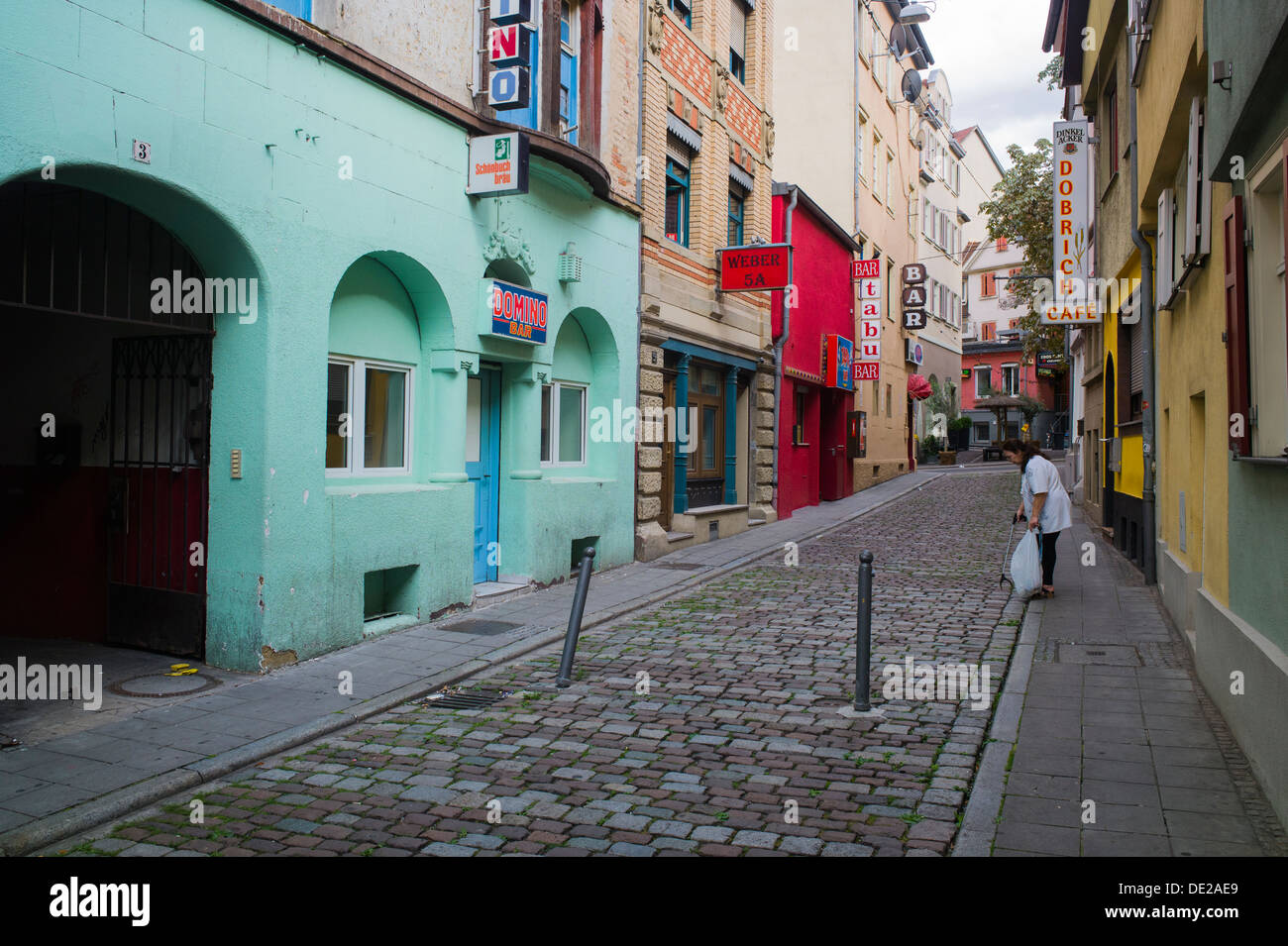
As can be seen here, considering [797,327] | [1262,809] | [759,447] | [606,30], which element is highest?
[606,30]

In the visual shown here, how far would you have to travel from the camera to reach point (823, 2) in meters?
27.1

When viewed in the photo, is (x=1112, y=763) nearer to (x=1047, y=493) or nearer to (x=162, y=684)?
(x=1047, y=493)

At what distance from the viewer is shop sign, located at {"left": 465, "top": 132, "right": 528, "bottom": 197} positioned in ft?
31.8

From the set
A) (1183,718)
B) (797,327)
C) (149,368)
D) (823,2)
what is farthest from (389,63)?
(823,2)

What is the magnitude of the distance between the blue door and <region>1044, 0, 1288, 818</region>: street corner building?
709 cm

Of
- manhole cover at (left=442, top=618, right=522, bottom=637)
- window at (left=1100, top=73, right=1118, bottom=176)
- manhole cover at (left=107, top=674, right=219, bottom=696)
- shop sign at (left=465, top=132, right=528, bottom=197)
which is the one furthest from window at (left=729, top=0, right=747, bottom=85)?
manhole cover at (left=107, top=674, right=219, bottom=696)

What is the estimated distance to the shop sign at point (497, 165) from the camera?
9.70 meters

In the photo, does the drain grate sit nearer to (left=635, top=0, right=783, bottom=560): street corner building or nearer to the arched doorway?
the arched doorway

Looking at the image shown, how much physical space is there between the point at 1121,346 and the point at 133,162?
1293cm

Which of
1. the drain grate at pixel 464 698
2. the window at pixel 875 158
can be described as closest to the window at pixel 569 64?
the drain grate at pixel 464 698

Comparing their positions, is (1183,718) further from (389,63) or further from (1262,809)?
(389,63)

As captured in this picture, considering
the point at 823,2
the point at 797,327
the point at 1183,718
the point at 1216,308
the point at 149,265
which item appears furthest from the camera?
the point at 823,2

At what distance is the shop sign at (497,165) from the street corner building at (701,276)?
459 centimetres

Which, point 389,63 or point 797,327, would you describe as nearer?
point 389,63
